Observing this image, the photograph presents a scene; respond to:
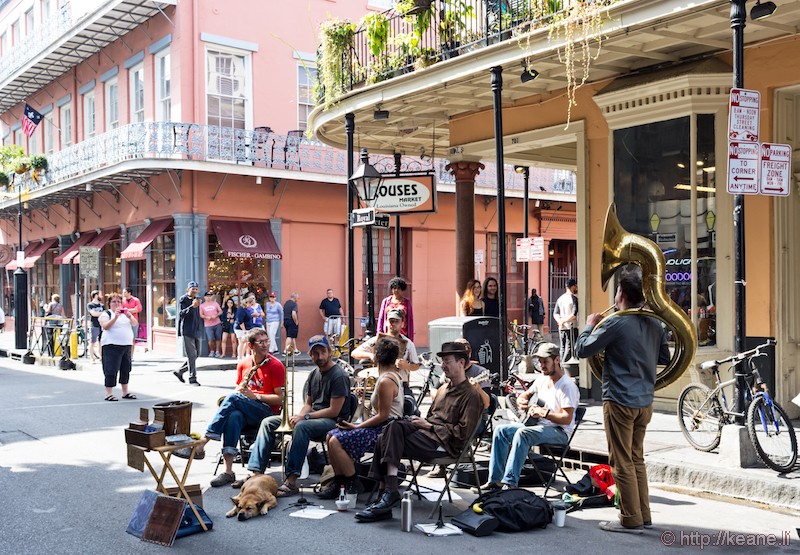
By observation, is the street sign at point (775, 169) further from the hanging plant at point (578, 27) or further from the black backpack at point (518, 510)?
the black backpack at point (518, 510)

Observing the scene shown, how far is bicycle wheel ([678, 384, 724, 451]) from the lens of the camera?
328 inches

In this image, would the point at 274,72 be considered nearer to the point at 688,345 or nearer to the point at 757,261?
the point at 757,261

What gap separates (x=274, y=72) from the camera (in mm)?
23516

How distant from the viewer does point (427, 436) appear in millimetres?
6887

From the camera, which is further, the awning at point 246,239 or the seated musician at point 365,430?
the awning at point 246,239

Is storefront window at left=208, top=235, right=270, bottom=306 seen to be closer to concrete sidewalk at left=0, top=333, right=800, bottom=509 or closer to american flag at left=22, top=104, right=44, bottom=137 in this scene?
american flag at left=22, top=104, right=44, bottom=137

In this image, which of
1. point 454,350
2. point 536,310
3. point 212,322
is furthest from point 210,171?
point 454,350

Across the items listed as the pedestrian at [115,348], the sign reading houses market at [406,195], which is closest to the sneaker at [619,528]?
the sign reading houses market at [406,195]

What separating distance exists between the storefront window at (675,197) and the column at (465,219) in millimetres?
3778

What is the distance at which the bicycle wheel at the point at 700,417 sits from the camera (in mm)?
8336

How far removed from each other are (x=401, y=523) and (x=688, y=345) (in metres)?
2.61

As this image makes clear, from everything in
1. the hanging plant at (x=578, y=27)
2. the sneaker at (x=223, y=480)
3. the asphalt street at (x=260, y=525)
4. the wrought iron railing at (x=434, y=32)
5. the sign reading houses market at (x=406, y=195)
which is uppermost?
the wrought iron railing at (x=434, y=32)

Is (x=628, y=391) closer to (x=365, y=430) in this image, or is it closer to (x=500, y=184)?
(x=365, y=430)

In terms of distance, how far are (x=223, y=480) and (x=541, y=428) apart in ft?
9.52
